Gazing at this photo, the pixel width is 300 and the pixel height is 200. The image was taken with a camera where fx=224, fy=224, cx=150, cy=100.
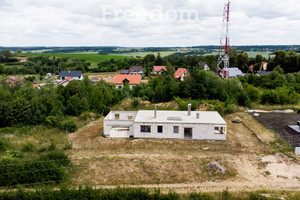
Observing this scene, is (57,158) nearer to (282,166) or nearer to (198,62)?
(282,166)

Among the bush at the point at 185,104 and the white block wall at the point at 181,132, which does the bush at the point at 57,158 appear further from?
the bush at the point at 185,104

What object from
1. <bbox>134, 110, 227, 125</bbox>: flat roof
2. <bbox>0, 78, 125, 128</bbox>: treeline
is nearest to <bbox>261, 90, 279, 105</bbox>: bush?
<bbox>134, 110, 227, 125</bbox>: flat roof

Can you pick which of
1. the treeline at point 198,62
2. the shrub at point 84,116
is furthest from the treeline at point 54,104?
the treeline at point 198,62

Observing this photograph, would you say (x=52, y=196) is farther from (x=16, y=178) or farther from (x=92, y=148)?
(x=92, y=148)

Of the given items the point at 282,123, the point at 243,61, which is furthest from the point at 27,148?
the point at 243,61

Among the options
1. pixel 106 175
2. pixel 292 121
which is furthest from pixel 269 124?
pixel 106 175
